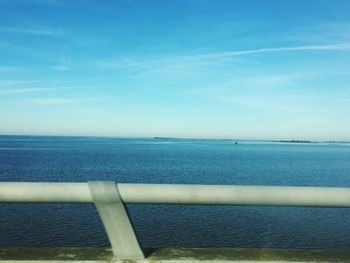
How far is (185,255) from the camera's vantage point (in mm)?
3852

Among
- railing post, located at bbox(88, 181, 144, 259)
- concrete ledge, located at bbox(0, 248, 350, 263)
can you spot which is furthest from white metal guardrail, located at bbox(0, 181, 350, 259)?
concrete ledge, located at bbox(0, 248, 350, 263)

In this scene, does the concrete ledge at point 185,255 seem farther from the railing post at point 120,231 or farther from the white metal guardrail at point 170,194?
the white metal guardrail at point 170,194

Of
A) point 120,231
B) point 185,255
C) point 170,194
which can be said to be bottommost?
point 185,255

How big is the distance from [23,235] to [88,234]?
313cm

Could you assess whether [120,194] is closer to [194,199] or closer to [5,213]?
[194,199]

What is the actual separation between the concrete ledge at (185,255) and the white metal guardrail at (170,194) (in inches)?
20.3

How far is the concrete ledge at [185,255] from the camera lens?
3.70 metres

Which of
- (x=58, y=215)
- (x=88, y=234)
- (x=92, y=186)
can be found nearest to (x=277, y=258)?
(x=92, y=186)

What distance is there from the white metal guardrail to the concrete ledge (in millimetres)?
516

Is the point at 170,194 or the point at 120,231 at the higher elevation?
the point at 170,194

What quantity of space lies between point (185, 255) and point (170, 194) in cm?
68

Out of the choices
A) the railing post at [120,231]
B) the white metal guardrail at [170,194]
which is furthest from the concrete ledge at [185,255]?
the white metal guardrail at [170,194]

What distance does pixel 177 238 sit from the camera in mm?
18562

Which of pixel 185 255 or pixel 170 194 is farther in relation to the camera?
pixel 185 255
